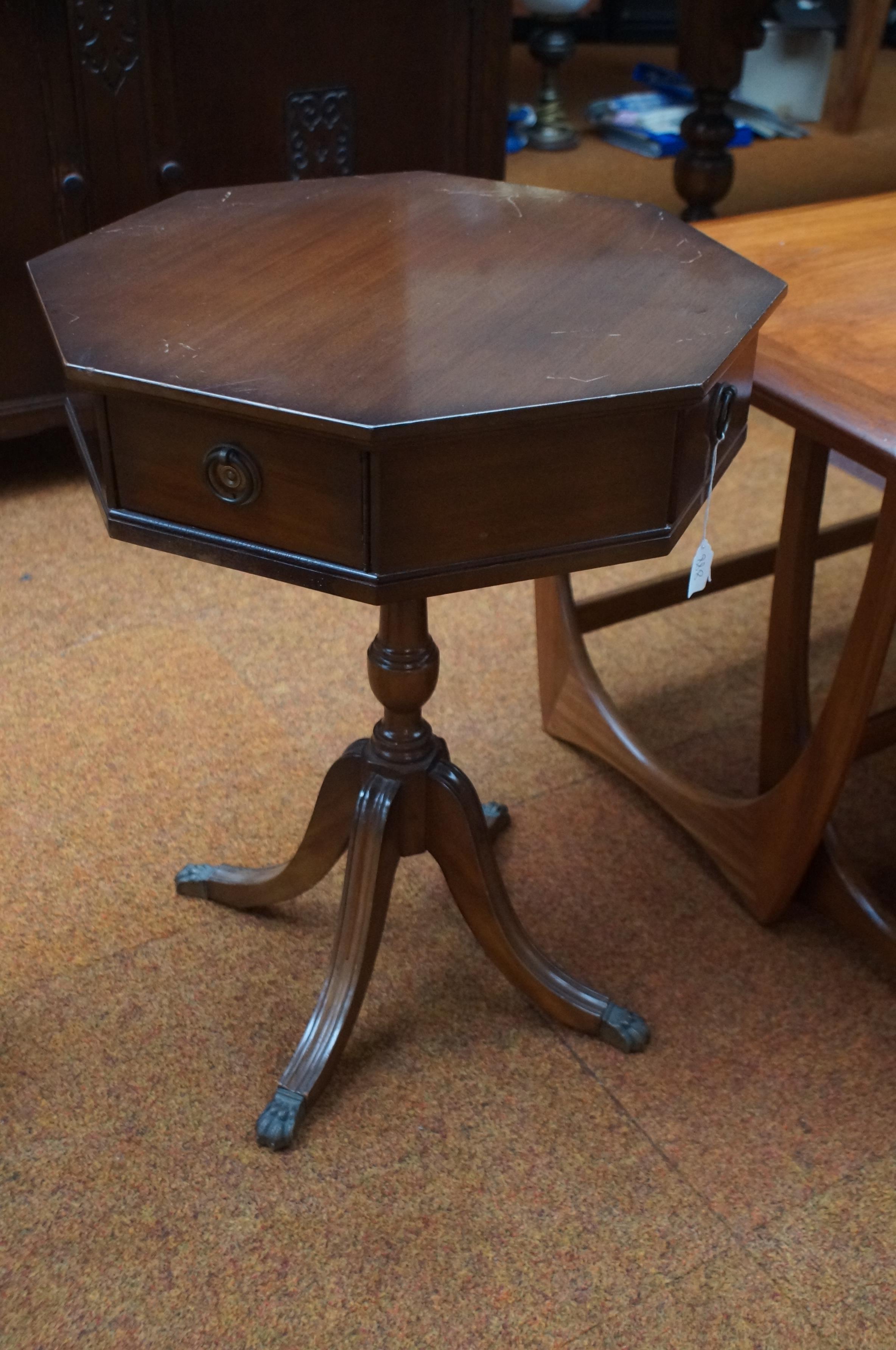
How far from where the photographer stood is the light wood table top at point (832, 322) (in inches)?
48.6

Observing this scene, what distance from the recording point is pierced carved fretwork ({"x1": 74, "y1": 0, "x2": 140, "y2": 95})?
1.96m

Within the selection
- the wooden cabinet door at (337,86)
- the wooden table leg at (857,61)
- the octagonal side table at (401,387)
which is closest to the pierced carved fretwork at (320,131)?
the wooden cabinet door at (337,86)

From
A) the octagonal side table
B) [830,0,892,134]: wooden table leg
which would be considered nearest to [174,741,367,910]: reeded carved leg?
the octagonal side table

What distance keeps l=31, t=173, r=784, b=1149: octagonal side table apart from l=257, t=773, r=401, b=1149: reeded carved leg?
14 centimetres

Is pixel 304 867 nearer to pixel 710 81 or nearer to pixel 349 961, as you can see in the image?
pixel 349 961

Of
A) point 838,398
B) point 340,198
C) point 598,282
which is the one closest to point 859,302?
point 838,398

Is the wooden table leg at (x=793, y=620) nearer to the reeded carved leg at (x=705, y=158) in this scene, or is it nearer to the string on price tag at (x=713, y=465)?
the string on price tag at (x=713, y=465)

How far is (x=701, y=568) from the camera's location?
1063 mm

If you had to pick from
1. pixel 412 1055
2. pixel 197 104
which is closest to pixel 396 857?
pixel 412 1055

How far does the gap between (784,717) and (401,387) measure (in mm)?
827

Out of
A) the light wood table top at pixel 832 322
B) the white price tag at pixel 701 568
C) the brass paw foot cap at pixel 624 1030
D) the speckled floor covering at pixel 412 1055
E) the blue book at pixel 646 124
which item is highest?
the light wood table top at pixel 832 322

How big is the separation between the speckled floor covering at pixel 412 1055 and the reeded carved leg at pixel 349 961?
0.13 ft

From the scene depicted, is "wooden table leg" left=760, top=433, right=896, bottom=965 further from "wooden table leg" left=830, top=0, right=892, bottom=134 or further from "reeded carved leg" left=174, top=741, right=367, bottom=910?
"wooden table leg" left=830, top=0, right=892, bottom=134

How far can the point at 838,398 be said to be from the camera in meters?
1.25
